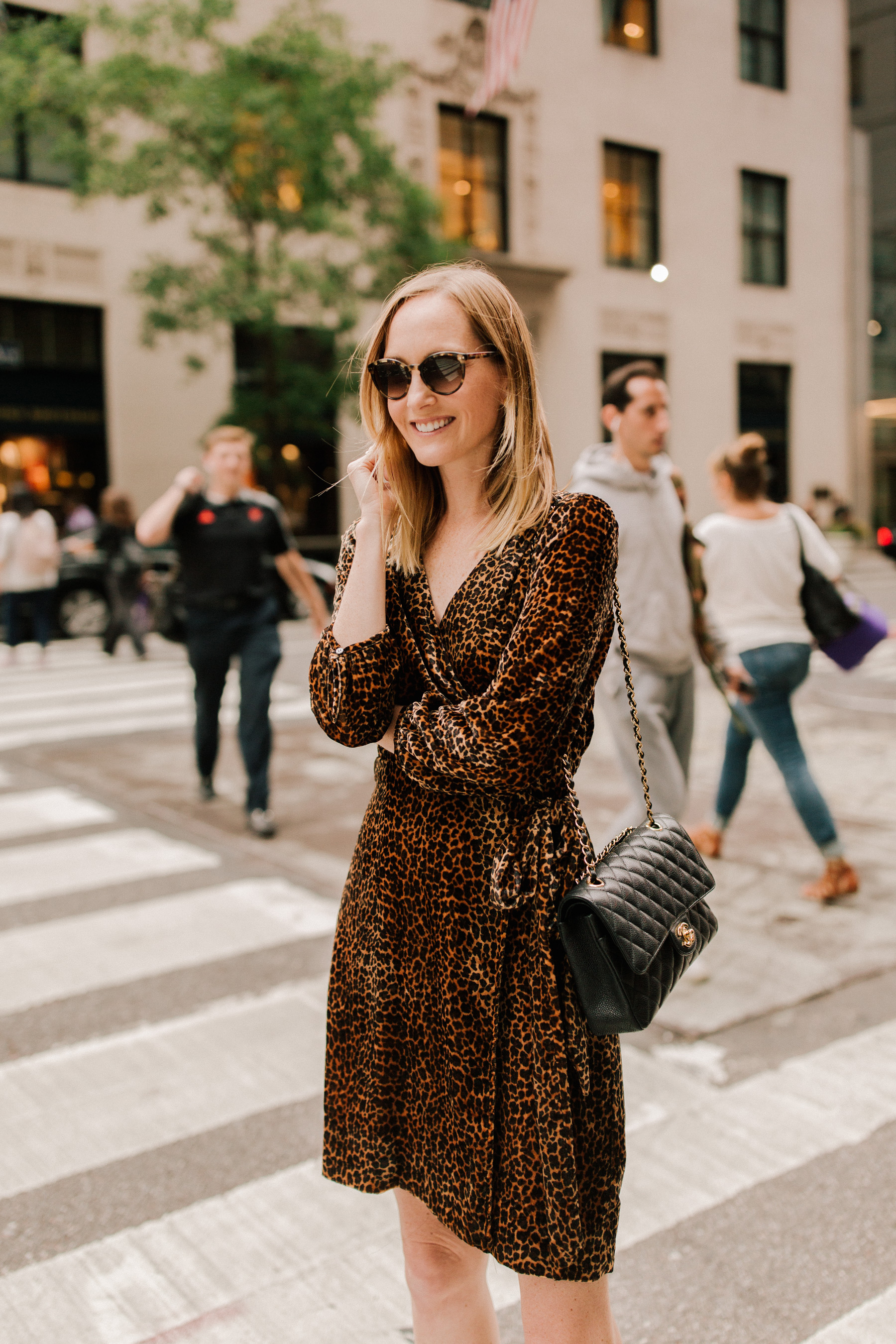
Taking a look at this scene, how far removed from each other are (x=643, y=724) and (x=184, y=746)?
5.24m

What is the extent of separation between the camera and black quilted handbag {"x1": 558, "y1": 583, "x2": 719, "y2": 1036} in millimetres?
1747

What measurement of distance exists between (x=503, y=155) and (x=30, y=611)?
1699 centimetres

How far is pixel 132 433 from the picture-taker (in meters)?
21.2

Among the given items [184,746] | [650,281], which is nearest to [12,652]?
[184,746]

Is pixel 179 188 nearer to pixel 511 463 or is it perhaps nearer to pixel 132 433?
pixel 132 433

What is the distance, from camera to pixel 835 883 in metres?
5.23

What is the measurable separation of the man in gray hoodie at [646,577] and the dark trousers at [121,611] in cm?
1021

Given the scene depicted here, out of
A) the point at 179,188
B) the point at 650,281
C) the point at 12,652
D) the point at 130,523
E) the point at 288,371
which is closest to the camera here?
the point at 12,652

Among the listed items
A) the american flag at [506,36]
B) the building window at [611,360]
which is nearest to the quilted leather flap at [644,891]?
the american flag at [506,36]

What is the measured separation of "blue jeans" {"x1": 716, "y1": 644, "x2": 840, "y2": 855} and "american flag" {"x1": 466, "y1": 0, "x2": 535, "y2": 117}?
7.49 meters

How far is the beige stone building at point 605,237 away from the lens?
20703 mm

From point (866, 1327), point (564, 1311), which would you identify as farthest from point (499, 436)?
point (866, 1327)

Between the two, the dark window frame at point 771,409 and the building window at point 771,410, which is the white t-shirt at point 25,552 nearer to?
the dark window frame at point 771,409

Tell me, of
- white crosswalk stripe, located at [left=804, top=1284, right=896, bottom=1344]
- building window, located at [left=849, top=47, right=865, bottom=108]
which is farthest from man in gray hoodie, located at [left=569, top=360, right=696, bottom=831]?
building window, located at [left=849, top=47, right=865, bottom=108]
